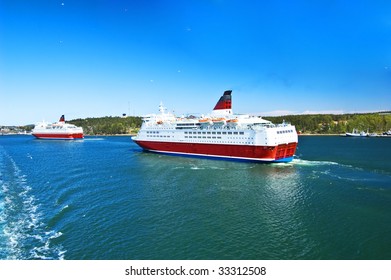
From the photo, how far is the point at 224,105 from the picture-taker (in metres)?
44.8

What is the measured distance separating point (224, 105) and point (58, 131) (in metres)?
70.8

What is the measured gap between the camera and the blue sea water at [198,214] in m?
13.5

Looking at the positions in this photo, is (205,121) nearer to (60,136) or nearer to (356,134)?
(60,136)

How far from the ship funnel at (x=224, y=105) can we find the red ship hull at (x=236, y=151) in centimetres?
653

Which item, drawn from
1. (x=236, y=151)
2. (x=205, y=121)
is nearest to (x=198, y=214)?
(x=236, y=151)

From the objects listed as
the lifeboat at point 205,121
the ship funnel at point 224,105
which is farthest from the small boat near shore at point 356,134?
the lifeboat at point 205,121

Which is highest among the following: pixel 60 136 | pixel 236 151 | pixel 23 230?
pixel 60 136

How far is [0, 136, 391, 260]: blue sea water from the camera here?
13.5 m

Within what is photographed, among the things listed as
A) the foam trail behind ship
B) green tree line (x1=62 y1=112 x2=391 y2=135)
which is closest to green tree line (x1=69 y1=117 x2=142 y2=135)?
green tree line (x1=62 y1=112 x2=391 y2=135)

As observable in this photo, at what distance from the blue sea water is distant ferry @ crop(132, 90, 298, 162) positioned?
5061 mm

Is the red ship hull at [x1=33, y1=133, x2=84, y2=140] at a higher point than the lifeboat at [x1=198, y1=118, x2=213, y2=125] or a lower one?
lower

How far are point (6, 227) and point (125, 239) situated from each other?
309 inches

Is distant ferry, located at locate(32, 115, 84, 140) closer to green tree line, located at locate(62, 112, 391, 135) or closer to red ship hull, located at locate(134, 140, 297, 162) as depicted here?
green tree line, located at locate(62, 112, 391, 135)
